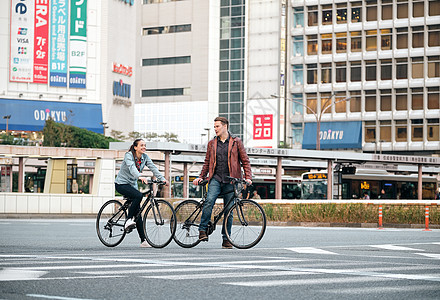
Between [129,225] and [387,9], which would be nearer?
[129,225]

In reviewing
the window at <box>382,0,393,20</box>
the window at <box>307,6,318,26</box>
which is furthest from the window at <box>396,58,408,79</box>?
the window at <box>307,6,318,26</box>

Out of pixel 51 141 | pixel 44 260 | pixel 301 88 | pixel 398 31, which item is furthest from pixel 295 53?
pixel 44 260

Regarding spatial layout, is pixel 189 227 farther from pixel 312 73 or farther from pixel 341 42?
pixel 312 73

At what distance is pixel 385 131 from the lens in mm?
92000

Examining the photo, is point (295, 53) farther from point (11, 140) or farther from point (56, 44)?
point (11, 140)

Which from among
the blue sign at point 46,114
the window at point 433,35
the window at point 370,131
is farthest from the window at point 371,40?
the blue sign at point 46,114

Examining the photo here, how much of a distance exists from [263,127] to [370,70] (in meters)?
15.5

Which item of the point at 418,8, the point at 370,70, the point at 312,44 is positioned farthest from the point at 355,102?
the point at 418,8

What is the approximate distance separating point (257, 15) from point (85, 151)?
225ft

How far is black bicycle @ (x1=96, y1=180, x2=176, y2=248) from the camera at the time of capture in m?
12.9

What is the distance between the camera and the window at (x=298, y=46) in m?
98.3

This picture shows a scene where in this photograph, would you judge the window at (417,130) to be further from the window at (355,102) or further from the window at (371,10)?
the window at (371,10)

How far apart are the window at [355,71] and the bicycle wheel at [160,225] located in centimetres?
8209

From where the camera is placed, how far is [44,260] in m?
9.91
